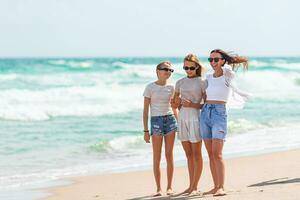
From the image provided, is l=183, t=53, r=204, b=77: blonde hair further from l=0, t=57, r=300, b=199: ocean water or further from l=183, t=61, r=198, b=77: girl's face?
l=0, t=57, r=300, b=199: ocean water

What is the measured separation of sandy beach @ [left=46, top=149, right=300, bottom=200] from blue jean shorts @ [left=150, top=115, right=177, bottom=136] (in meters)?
0.76

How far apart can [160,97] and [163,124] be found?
1.02 feet

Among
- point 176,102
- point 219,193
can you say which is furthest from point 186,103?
point 219,193

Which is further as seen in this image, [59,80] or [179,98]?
[59,80]

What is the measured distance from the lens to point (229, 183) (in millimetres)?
9328

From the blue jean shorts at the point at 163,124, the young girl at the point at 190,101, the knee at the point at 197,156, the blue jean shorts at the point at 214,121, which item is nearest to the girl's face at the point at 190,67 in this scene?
the young girl at the point at 190,101

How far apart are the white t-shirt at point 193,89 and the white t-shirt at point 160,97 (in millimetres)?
247

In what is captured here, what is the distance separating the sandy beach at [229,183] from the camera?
25.8 feet

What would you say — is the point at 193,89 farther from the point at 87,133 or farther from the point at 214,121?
the point at 87,133

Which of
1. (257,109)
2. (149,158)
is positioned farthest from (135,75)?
(149,158)

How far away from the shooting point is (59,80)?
41688 mm

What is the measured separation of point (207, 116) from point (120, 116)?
13.8 metres

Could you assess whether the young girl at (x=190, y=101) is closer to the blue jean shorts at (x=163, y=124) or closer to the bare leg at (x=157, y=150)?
the blue jean shorts at (x=163, y=124)

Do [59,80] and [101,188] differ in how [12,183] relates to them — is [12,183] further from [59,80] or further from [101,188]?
[59,80]
